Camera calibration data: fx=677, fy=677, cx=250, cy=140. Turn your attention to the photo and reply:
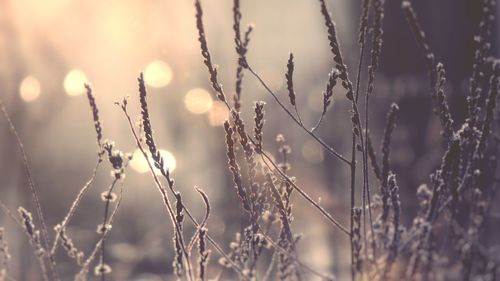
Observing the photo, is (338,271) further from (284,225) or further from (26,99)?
(284,225)

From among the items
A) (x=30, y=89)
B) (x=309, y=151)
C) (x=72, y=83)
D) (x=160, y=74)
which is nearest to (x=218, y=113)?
(x=160, y=74)

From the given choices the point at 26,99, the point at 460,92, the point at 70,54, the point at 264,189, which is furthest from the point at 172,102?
the point at 264,189

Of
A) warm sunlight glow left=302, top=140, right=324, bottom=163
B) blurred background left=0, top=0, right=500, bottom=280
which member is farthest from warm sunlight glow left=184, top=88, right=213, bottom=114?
warm sunlight glow left=302, top=140, right=324, bottom=163

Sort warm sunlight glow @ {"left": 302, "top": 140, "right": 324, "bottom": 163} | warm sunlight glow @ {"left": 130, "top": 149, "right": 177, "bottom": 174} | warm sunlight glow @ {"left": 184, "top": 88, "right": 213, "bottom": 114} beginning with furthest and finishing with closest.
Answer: warm sunlight glow @ {"left": 302, "top": 140, "right": 324, "bottom": 163}, warm sunlight glow @ {"left": 184, "top": 88, "right": 213, "bottom": 114}, warm sunlight glow @ {"left": 130, "top": 149, "right": 177, "bottom": 174}

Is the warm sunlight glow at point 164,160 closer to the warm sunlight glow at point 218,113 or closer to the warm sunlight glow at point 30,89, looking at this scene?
the warm sunlight glow at point 218,113

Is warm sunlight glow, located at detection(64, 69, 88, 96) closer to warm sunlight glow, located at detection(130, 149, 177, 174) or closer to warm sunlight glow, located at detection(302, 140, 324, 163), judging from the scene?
warm sunlight glow, located at detection(130, 149, 177, 174)

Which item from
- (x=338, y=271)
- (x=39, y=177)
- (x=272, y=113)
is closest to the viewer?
(x=338, y=271)

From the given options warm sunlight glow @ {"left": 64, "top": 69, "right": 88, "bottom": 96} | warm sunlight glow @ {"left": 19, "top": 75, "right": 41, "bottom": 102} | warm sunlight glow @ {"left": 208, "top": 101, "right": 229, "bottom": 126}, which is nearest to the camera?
warm sunlight glow @ {"left": 208, "top": 101, "right": 229, "bottom": 126}
